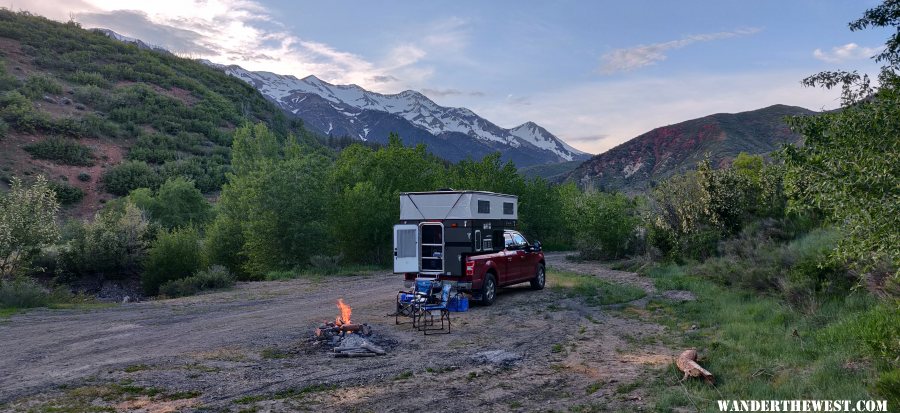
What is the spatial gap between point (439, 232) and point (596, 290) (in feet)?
19.7

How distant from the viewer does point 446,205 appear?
1448 centimetres

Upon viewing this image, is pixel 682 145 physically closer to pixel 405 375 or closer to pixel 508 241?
pixel 508 241

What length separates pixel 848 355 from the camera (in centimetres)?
709

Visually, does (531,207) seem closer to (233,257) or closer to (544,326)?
(233,257)

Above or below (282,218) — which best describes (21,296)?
below

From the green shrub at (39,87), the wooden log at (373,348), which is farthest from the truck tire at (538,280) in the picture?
the green shrub at (39,87)

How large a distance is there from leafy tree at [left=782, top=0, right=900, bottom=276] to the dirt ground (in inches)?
125

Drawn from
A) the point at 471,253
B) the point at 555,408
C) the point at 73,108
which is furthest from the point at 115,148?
the point at 555,408

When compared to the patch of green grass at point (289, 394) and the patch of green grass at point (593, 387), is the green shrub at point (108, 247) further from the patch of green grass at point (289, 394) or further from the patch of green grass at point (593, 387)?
the patch of green grass at point (593, 387)

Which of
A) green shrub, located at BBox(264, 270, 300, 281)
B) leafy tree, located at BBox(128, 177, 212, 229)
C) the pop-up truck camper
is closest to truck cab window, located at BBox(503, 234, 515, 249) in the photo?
the pop-up truck camper

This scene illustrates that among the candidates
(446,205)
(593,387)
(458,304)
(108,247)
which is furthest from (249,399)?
(108,247)

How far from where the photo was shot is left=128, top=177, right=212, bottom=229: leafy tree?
3903 cm

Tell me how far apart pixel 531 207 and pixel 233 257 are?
24.8m

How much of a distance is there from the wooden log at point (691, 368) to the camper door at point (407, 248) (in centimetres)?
799
